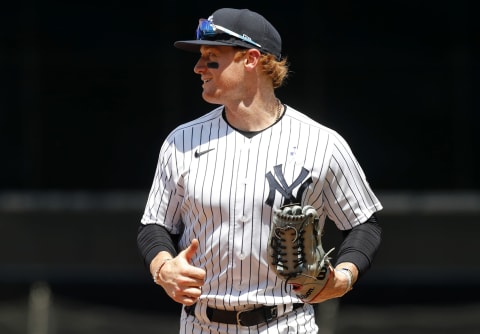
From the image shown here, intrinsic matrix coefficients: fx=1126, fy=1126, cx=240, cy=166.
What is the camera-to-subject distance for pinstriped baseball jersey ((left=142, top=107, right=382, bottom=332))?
3.79m

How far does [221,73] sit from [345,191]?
59 cm

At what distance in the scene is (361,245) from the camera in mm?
3898

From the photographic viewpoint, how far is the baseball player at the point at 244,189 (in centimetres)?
380

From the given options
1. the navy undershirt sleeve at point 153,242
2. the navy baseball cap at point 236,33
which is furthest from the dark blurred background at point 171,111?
the navy baseball cap at point 236,33

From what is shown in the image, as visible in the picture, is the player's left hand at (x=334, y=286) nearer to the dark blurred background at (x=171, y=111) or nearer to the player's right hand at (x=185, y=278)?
the player's right hand at (x=185, y=278)

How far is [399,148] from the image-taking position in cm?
937

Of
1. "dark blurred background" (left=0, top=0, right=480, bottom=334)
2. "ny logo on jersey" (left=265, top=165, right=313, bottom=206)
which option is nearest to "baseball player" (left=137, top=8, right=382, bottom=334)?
"ny logo on jersey" (left=265, top=165, right=313, bottom=206)

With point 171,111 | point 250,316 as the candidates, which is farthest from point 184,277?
point 171,111

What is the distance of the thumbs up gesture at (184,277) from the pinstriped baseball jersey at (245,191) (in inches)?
7.6

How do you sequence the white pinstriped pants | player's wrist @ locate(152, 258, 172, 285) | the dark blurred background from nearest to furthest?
player's wrist @ locate(152, 258, 172, 285) → the white pinstriped pants → the dark blurred background

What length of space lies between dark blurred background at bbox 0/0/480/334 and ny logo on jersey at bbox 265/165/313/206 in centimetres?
525

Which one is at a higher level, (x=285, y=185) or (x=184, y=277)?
(x=285, y=185)

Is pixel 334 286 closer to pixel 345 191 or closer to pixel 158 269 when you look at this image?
pixel 345 191

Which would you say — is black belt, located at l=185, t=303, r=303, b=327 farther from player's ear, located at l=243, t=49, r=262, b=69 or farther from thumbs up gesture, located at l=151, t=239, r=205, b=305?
player's ear, located at l=243, t=49, r=262, b=69
